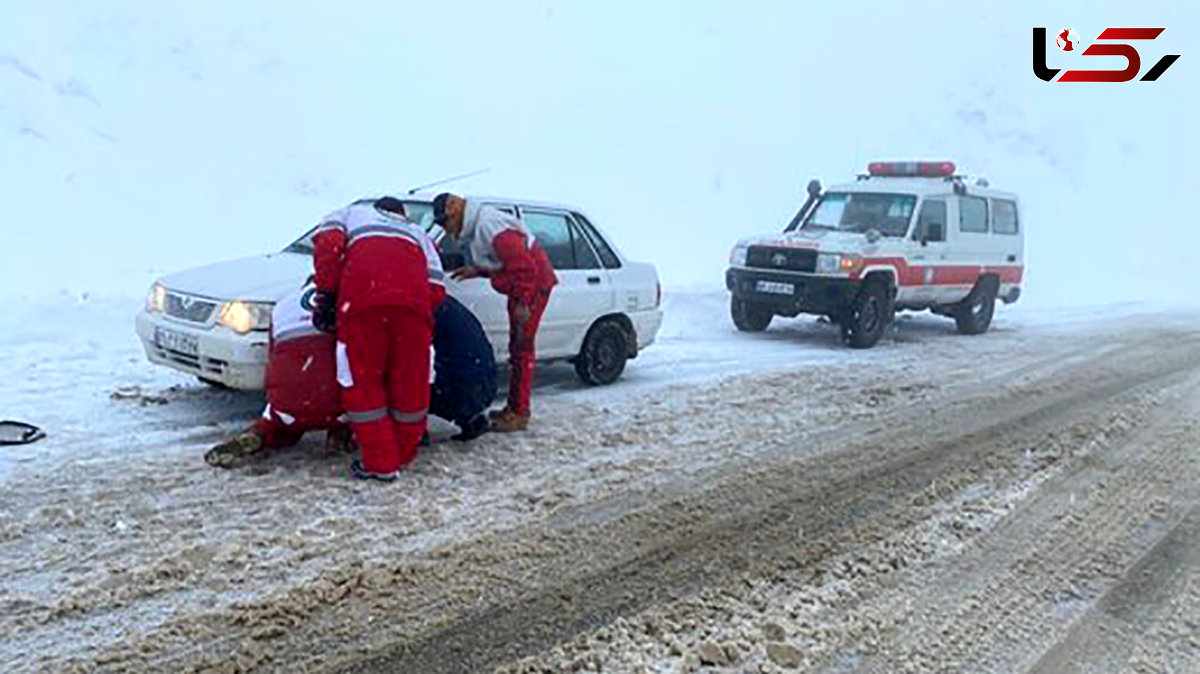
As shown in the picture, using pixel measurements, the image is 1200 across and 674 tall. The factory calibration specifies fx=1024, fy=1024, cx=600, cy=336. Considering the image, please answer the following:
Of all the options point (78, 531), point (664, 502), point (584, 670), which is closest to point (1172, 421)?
point (664, 502)

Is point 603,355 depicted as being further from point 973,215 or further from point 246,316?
point 973,215

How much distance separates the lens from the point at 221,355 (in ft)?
20.1

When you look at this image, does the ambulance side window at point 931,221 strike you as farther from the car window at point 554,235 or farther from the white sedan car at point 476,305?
the car window at point 554,235

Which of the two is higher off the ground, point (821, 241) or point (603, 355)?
point (821, 241)

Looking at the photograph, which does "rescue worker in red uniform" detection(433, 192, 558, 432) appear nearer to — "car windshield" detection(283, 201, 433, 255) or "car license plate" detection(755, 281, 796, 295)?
"car windshield" detection(283, 201, 433, 255)

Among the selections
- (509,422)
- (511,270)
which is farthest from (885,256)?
(509,422)

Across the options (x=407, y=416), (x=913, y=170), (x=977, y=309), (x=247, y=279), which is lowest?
(x=977, y=309)

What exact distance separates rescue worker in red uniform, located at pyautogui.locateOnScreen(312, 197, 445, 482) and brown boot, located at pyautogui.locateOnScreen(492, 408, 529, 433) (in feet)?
3.18

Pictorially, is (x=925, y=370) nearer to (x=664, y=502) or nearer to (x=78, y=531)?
(x=664, y=502)

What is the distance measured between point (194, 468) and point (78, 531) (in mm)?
1006

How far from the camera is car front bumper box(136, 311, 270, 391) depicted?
6.08m

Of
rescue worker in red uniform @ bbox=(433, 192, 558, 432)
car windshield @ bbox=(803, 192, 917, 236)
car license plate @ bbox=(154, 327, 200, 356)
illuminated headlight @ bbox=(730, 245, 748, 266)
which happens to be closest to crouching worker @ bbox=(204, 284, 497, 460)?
rescue worker in red uniform @ bbox=(433, 192, 558, 432)

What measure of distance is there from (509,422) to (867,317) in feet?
20.5

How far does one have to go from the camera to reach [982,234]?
1357 centimetres
